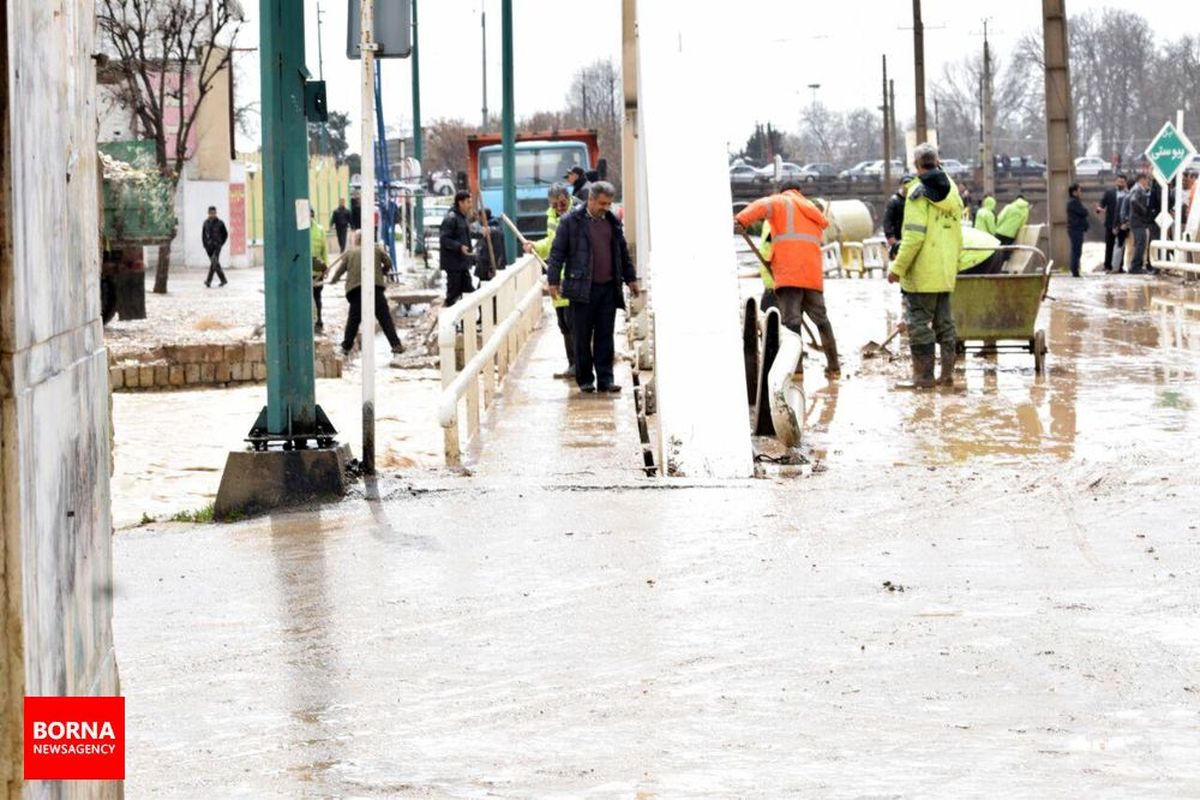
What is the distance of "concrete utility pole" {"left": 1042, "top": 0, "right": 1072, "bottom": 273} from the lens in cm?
3158

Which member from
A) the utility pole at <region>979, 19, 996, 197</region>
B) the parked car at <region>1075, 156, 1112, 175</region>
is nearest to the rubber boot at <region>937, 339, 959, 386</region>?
the utility pole at <region>979, 19, 996, 197</region>

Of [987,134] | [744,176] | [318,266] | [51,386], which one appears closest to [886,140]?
[987,134]

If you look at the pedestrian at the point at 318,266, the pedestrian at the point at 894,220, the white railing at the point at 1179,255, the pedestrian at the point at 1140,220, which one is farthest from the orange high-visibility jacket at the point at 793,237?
the pedestrian at the point at 1140,220

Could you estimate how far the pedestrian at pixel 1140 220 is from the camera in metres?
30.4

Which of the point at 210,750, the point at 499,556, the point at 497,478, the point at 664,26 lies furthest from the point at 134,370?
the point at 210,750

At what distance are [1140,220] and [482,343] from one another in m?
19.3

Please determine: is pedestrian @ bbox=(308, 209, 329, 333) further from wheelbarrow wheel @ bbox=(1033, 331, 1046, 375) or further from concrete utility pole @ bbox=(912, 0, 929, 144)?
concrete utility pole @ bbox=(912, 0, 929, 144)

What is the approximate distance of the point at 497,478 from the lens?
979 cm

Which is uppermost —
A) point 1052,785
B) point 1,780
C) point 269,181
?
point 269,181

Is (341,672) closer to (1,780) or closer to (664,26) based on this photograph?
(1,780)

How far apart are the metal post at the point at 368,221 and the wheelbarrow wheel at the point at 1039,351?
6.34 metres

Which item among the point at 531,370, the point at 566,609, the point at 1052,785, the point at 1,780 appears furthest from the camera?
the point at 531,370

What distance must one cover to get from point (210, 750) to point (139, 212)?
2149 cm

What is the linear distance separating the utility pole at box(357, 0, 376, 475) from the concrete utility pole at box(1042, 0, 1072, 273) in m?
23.2
